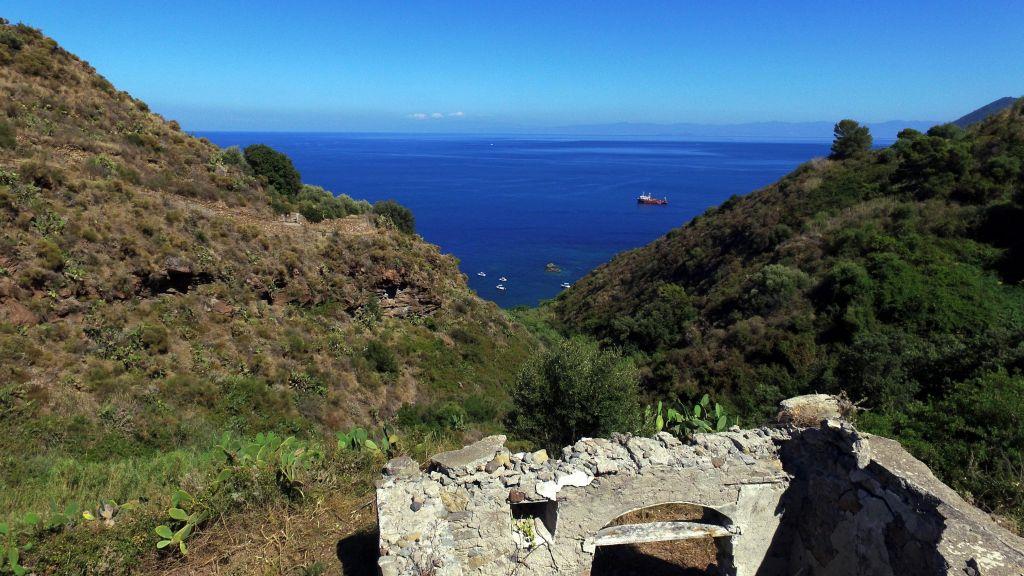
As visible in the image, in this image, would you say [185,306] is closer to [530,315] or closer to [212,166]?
[212,166]

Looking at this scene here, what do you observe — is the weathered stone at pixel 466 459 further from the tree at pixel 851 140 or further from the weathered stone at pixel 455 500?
the tree at pixel 851 140

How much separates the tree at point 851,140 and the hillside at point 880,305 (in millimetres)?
1227

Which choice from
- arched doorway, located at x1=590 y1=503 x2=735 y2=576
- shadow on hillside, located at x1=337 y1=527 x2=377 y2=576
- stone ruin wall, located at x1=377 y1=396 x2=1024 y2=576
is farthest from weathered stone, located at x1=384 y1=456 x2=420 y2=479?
arched doorway, located at x1=590 y1=503 x2=735 y2=576

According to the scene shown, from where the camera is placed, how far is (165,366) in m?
14.4

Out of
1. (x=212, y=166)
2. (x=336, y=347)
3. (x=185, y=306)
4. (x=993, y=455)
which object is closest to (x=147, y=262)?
(x=185, y=306)

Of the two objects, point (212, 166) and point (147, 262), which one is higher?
point (212, 166)

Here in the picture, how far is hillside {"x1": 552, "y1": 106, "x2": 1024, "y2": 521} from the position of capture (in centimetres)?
1074

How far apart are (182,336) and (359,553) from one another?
12031 mm

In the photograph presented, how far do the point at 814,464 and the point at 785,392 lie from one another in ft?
42.1

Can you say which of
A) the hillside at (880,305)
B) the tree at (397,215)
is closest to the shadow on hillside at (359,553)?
the hillside at (880,305)

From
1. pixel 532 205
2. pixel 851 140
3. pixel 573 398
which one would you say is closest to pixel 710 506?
pixel 573 398

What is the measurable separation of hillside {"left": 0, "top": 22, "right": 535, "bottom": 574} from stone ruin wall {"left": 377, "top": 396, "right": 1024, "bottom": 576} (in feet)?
7.53

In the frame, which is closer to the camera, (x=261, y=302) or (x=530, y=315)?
(x=261, y=302)

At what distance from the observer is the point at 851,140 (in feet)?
131
